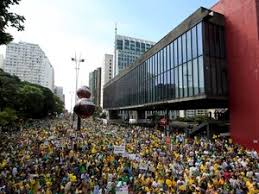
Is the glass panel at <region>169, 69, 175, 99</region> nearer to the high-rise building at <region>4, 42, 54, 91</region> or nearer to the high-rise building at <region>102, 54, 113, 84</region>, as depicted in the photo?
the high-rise building at <region>102, 54, 113, 84</region>

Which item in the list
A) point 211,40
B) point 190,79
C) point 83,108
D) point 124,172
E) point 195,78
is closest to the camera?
point 124,172

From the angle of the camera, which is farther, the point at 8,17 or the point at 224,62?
the point at 224,62

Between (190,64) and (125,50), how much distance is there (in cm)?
13226

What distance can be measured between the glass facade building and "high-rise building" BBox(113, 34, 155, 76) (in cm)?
11096

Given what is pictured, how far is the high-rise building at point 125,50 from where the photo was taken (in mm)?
158375

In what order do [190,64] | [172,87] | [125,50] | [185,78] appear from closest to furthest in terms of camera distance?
[190,64] → [185,78] → [172,87] → [125,50]

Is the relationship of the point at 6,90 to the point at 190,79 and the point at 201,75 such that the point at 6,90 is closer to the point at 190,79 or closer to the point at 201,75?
the point at 190,79

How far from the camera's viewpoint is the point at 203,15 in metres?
29.5

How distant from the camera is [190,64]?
31859 millimetres

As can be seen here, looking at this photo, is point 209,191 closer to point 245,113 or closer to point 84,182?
point 84,182

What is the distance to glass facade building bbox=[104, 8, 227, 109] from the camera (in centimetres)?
2920

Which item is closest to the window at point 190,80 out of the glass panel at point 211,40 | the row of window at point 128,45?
the glass panel at point 211,40

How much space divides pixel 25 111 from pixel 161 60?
44117 mm

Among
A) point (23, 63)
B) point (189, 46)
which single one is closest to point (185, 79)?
point (189, 46)
